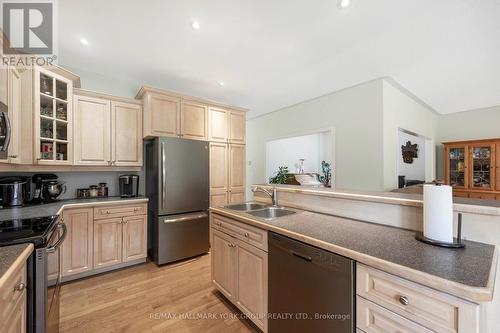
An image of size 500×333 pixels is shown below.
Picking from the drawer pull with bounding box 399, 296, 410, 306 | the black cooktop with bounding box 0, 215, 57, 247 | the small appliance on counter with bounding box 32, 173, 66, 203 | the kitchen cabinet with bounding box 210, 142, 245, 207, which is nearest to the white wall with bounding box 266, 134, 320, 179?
the kitchen cabinet with bounding box 210, 142, 245, 207

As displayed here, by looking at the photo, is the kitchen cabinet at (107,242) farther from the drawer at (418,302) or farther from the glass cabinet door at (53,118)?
the drawer at (418,302)

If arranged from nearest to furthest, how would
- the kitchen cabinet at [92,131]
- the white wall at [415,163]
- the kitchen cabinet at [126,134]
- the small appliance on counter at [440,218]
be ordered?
the small appliance on counter at [440,218]
the kitchen cabinet at [92,131]
the kitchen cabinet at [126,134]
the white wall at [415,163]

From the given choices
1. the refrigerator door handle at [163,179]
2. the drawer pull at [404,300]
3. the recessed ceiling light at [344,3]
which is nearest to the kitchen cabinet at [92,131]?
the refrigerator door handle at [163,179]

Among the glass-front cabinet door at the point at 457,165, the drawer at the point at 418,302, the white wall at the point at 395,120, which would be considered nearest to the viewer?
the drawer at the point at 418,302

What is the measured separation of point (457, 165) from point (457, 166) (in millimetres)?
22

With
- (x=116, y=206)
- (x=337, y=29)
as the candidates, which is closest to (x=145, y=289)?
(x=116, y=206)

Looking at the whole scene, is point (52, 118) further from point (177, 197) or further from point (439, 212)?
point (439, 212)

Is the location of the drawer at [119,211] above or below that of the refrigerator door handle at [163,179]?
below

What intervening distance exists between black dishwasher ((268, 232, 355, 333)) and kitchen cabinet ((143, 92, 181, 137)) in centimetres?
224

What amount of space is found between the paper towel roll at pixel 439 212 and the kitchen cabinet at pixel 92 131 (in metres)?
3.28

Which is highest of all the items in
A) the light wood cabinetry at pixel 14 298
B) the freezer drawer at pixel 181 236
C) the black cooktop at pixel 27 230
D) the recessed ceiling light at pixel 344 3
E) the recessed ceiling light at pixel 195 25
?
the recessed ceiling light at pixel 344 3

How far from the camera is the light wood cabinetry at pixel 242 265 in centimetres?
152

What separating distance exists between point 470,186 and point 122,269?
657 cm

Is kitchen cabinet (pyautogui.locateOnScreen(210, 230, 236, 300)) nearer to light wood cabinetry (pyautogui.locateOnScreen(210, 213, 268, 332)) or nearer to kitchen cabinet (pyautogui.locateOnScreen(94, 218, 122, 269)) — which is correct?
light wood cabinetry (pyautogui.locateOnScreen(210, 213, 268, 332))
